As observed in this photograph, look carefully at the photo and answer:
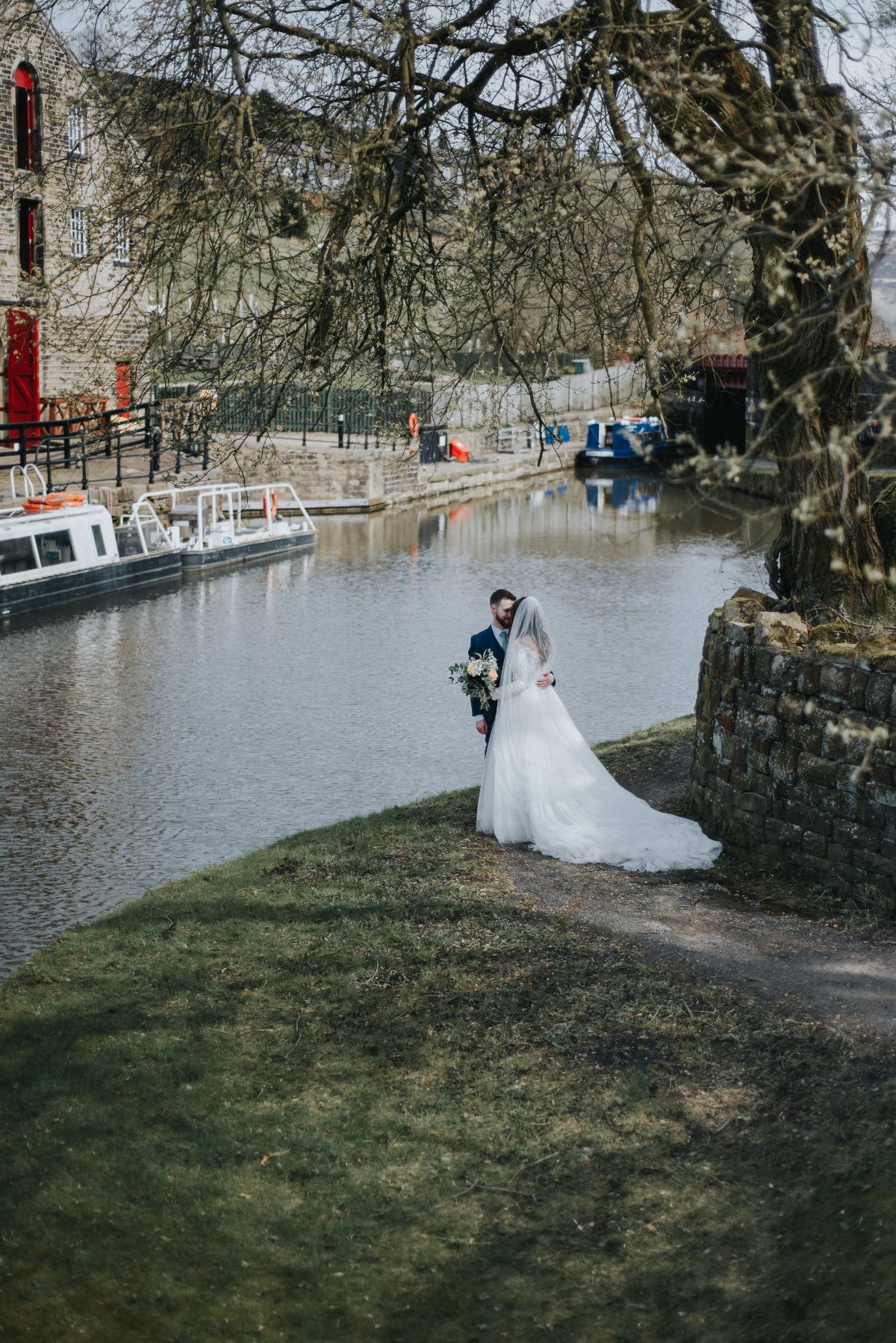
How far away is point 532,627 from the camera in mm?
10297

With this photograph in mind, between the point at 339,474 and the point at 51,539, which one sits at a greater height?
the point at 339,474

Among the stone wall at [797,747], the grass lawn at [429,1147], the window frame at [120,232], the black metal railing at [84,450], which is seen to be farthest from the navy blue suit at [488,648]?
the black metal railing at [84,450]

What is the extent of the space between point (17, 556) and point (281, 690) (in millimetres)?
7133

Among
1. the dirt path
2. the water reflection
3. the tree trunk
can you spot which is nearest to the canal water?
the tree trunk

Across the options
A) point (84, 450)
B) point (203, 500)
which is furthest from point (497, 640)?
point (203, 500)

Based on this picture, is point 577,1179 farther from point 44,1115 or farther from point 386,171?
point 386,171

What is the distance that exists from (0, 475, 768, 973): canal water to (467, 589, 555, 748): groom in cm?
179

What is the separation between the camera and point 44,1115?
6.52 m

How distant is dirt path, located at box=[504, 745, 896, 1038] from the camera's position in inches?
284

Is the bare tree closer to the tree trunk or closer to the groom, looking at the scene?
the tree trunk

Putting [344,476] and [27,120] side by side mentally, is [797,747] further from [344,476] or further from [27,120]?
[27,120]

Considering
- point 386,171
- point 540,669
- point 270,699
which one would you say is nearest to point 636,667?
point 270,699

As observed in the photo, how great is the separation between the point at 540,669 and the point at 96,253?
4.29m

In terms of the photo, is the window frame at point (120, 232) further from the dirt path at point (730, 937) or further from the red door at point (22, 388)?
the red door at point (22, 388)
